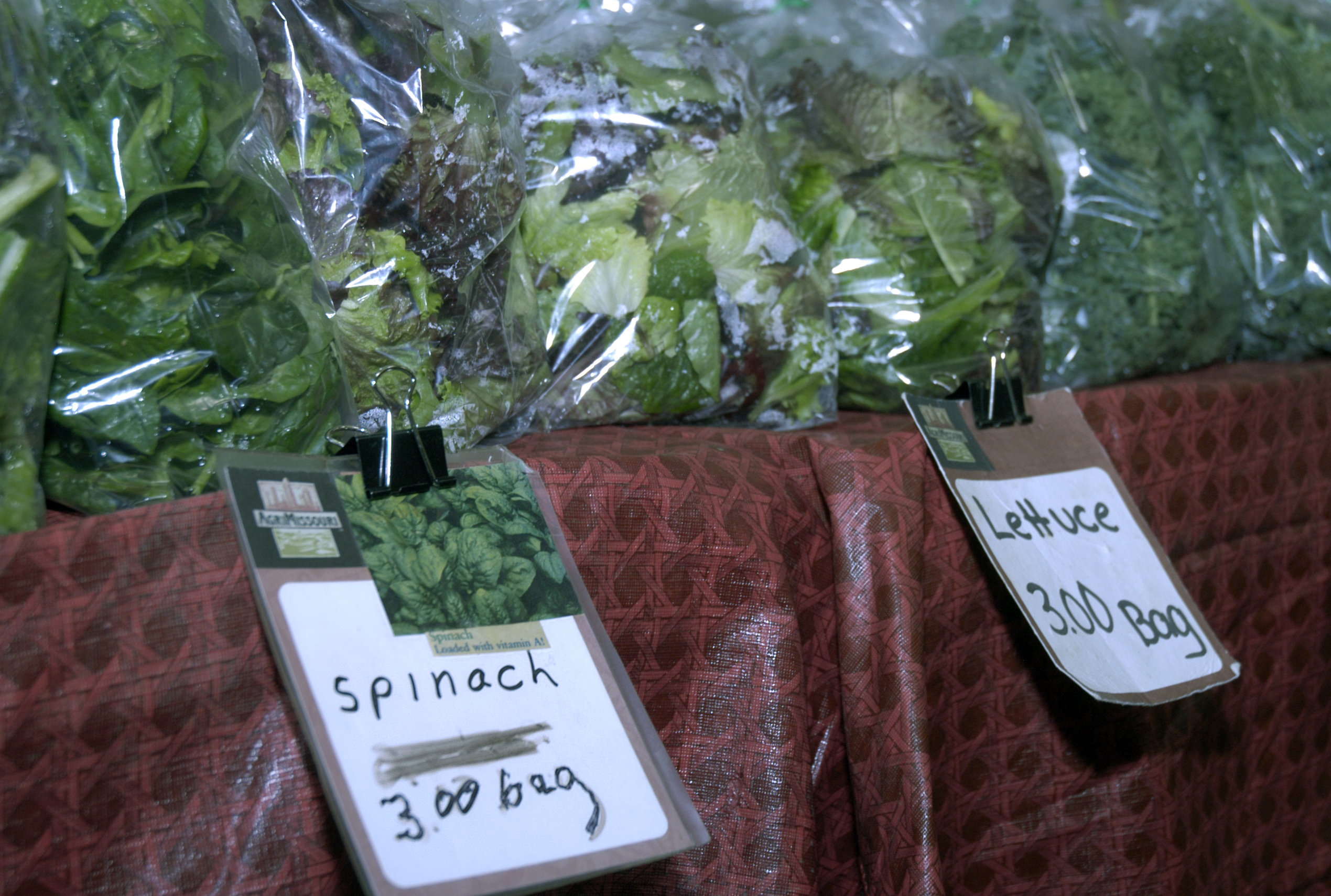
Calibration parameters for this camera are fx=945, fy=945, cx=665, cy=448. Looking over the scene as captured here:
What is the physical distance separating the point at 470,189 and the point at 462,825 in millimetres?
430

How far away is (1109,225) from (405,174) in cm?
83

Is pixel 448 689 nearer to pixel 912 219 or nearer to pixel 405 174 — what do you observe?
pixel 405 174

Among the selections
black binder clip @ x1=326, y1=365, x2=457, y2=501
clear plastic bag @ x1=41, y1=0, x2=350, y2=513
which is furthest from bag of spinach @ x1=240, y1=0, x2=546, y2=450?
black binder clip @ x1=326, y1=365, x2=457, y2=501

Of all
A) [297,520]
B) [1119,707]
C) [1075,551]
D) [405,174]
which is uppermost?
[405,174]

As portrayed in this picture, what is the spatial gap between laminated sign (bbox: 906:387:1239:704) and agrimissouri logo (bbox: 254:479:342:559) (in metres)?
0.46

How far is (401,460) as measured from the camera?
1.72 feet

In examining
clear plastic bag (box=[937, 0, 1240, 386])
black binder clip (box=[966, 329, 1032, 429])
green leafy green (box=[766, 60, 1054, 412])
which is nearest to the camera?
black binder clip (box=[966, 329, 1032, 429])

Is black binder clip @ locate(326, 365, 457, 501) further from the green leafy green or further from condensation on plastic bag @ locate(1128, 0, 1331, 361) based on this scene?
condensation on plastic bag @ locate(1128, 0, 1331, 361)

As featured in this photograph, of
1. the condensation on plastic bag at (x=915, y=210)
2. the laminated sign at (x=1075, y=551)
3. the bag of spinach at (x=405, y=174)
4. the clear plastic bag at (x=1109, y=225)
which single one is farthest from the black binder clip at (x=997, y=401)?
the bag of spinach at (x=405, y=174)

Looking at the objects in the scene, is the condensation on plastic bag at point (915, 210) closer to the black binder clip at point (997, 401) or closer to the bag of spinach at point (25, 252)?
the black binder clip at point (997, 401)

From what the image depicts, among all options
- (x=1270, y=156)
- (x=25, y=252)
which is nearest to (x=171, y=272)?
(x=25, y=252)

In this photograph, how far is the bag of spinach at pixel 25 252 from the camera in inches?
19.2

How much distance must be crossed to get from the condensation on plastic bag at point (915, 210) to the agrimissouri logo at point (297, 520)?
23.5 inches

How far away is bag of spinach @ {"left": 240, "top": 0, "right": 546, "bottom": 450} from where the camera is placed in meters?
0.61
